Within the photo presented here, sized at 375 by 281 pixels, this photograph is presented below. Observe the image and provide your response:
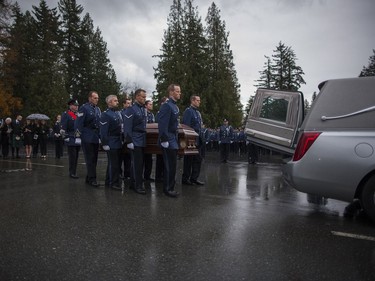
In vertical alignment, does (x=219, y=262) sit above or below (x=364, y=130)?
below

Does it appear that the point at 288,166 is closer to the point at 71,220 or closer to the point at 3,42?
the point at 71,220

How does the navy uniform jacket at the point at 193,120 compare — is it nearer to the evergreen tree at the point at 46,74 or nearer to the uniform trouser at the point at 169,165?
the uniform trouser at the point at 169,165

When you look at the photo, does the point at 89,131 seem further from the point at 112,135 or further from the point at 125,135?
the point at 125,135

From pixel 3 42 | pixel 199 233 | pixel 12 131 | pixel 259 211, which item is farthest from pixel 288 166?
pixel 3 42

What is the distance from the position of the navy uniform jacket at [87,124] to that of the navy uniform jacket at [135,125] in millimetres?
1453

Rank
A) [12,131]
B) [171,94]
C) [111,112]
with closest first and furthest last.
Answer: [171,94]
[111,112]
[12,131]

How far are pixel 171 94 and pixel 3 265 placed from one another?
4180mm

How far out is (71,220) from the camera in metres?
4.44

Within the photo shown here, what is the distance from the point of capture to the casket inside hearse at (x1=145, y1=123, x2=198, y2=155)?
7113 millimetres

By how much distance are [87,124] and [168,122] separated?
2311 mm

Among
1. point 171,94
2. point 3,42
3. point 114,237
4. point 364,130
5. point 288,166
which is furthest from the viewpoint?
point 3,42

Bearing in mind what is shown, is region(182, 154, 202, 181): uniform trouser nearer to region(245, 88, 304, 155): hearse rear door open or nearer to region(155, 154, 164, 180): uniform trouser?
region(155, 154, 164, 180): uniform trouser

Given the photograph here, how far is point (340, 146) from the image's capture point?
4.40m

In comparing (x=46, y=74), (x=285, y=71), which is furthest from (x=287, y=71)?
(x=46, y=74)
